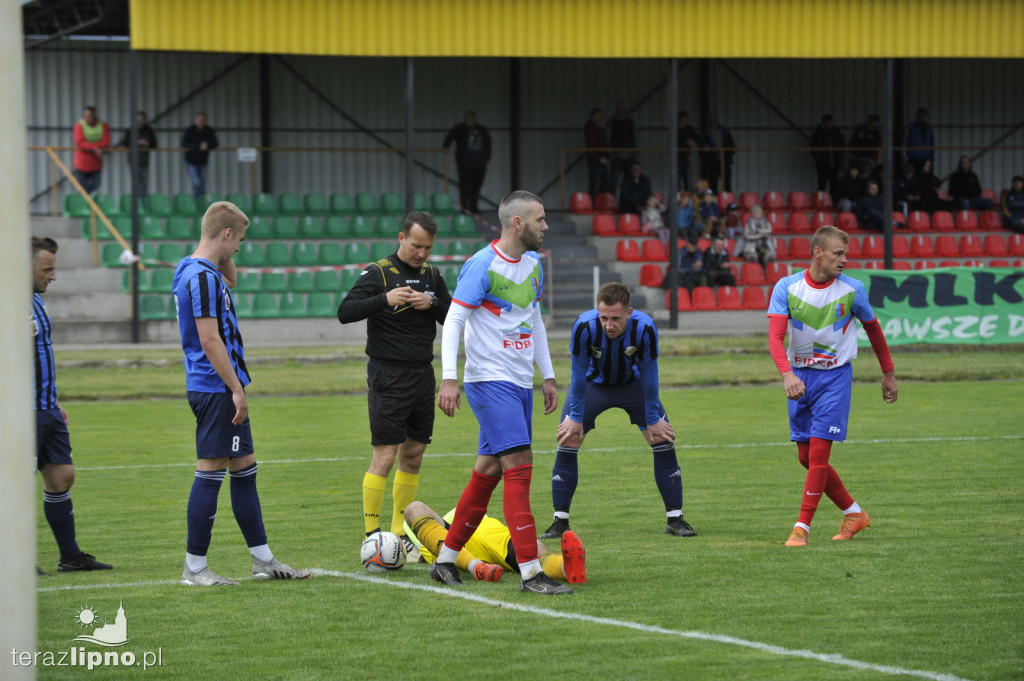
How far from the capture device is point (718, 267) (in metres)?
28.2

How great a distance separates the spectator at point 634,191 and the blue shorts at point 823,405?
74.8ft

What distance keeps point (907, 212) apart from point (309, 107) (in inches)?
642

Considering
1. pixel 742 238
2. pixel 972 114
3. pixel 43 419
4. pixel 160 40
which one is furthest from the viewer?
pixel 972 114

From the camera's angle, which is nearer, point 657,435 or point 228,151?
point 657,435

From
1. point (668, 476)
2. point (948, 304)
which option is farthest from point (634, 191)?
point (668, 476)

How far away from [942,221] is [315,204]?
16.5 metres

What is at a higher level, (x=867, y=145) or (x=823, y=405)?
(x=867, y=145)

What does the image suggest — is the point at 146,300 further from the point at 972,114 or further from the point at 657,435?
the point at 972,114

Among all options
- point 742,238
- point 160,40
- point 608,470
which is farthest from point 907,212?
point 608,470

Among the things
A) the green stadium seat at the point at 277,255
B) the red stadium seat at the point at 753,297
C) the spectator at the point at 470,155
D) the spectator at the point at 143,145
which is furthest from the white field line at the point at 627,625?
the spectator at the point at 470,155

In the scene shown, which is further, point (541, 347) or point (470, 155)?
point (470, 155)

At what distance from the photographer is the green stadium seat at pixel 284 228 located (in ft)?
98.1

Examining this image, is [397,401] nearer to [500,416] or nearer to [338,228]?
[500,416]

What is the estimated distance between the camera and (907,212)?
105 feet
